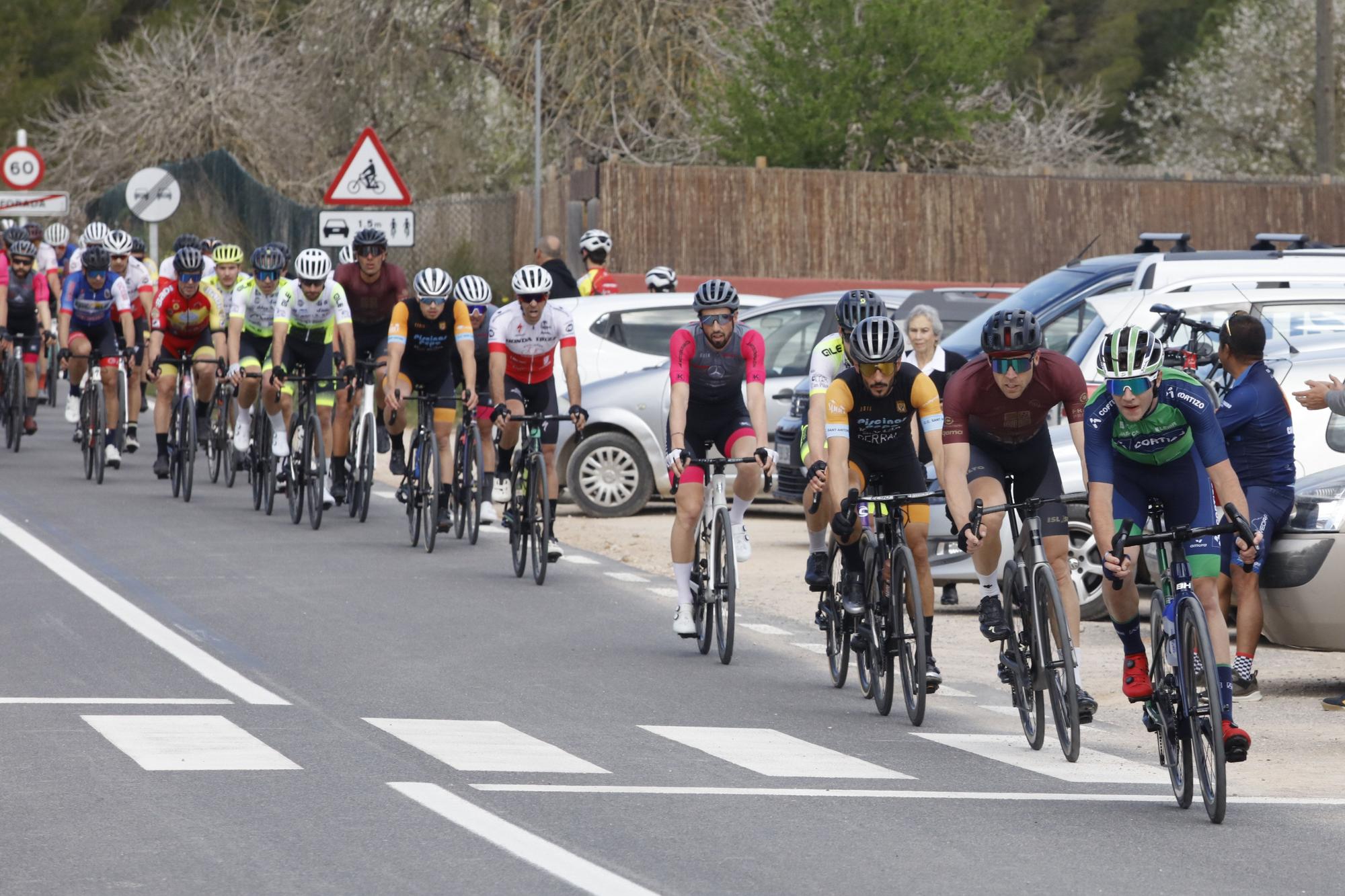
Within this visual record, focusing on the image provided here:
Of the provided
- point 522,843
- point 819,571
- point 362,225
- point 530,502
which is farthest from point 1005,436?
point 362,225

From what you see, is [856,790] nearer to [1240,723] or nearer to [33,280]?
[1240,723]

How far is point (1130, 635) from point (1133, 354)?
4.49ft

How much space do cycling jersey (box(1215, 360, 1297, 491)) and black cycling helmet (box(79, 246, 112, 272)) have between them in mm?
12732

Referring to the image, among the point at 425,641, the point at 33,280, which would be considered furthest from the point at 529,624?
the point at 33,280

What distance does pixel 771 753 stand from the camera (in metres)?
9.34

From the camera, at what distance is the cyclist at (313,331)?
17109 millimetres

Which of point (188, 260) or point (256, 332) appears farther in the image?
point (188, 260)

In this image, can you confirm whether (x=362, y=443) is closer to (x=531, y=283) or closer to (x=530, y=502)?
(x=531, y=283)

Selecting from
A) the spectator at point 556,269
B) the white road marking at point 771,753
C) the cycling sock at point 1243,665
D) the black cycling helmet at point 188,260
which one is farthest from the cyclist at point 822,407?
the spectator at point 556,269

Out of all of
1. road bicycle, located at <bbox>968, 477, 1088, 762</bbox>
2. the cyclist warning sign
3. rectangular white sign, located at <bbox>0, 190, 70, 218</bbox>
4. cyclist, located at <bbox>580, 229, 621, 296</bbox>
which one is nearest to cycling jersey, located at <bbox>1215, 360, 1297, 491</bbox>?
road bicycle, located at <bbox>968, 477, 1088, 762</bbox>

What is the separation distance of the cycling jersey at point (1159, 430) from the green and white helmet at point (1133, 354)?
21 centimetres

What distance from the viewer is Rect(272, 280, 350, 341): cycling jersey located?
1712 cm

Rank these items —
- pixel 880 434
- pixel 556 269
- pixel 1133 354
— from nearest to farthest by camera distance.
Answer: pixel 1133 354 < pixel 880 434 < pixel 556 269

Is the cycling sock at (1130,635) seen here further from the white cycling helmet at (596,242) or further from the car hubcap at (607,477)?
the white cycling helmet at (596,242)
